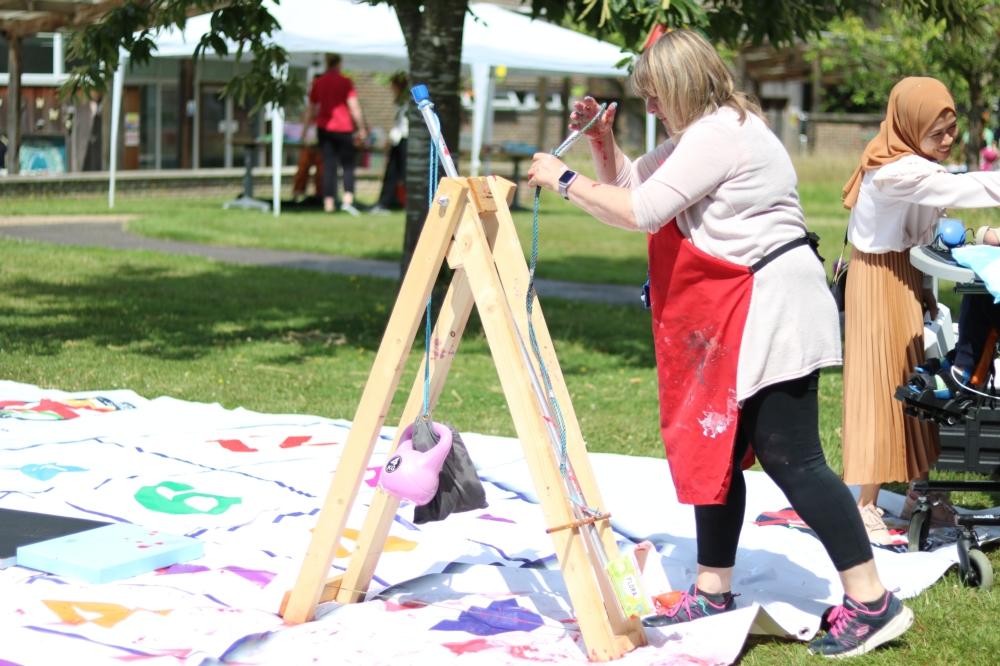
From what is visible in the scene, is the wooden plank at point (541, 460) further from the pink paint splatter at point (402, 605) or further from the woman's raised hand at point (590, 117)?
the pink paint splatter at point (402, 605)

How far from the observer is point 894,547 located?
516cm

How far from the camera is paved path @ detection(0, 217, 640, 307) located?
13141mm

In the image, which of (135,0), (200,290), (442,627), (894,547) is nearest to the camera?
(442,627)

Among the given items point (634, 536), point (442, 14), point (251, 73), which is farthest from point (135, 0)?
point (634, 536)

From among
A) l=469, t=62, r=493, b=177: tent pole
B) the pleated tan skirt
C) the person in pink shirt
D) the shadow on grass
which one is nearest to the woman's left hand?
the pleated tan skirt

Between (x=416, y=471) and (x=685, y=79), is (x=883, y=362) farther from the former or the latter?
(x=416, y=471)

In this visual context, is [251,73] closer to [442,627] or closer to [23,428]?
[23,428]

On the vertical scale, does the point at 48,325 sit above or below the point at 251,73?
below

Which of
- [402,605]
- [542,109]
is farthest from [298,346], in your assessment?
[542,109]

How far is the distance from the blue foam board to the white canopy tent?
536 inches

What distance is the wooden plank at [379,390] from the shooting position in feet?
13.1

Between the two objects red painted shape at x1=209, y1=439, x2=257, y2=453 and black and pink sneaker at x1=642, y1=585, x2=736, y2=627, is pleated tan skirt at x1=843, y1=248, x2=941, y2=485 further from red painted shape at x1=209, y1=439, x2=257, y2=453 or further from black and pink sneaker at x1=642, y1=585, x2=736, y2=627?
red painted shape at x1=209, y1=439, x2=257, y2=453

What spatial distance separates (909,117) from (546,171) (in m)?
1.75

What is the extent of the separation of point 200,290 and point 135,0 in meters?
3.48
